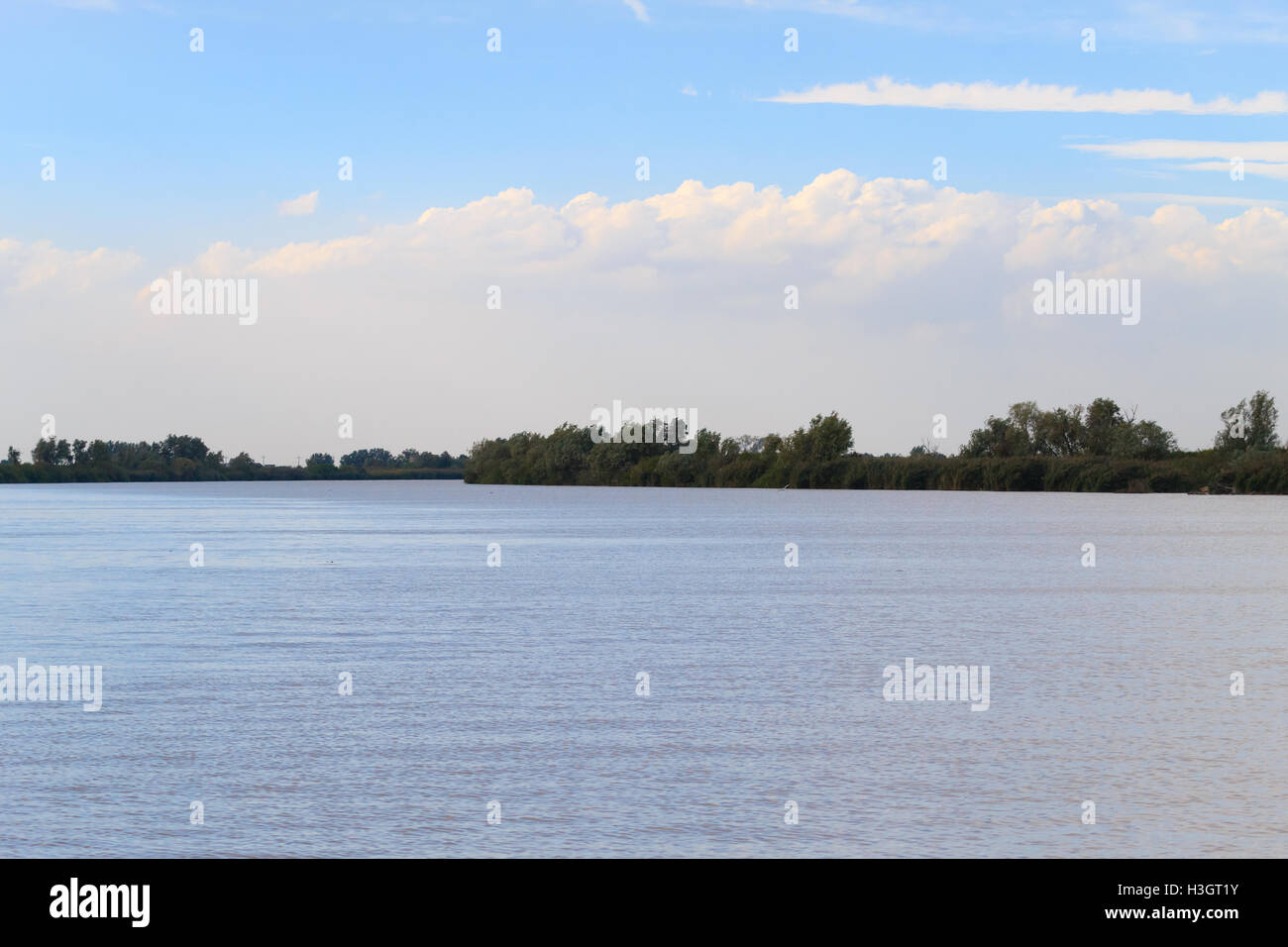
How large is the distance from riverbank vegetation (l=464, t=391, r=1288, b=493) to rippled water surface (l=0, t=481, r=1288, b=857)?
300 feet

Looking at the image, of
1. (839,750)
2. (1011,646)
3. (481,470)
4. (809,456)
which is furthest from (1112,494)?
(839,750)

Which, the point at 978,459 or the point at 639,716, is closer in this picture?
the point at 639,716

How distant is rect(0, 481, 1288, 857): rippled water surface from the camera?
8695 millimetres

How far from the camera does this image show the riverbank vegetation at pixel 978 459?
116 m

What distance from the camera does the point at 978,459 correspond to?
415ft

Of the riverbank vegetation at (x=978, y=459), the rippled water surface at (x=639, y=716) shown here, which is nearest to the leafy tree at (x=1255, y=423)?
the riverbank vegetation at (x=978, y=459)

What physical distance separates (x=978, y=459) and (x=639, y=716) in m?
118

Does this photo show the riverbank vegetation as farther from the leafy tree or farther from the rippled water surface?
the rippled water surface

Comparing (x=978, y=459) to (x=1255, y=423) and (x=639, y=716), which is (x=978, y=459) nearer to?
(x=1255, y=423)

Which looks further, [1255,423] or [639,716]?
[1255,423]

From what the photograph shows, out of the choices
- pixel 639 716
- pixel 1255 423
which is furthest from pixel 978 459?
pixel 639 716

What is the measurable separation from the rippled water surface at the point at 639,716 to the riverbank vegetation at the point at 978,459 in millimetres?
91403

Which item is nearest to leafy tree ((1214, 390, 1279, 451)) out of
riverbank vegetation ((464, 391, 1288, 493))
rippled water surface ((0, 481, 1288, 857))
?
riverbank vegetation ((464, 391, 1288, 493))
